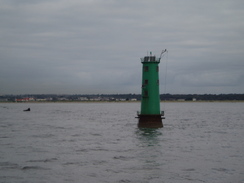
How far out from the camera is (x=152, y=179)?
765 inches

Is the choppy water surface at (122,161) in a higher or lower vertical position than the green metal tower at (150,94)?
lower

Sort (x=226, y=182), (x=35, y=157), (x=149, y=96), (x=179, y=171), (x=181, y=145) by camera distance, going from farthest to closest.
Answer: (x=149, y=96)
(x=181, y=145)
(x=35, y=157)
(x=179, y=171)
(x=226, y=182)

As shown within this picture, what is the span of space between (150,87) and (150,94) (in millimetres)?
663

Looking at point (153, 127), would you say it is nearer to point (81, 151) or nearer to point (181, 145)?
point (181, 145)

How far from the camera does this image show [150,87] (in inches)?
1463

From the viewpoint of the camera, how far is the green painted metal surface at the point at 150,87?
122ft

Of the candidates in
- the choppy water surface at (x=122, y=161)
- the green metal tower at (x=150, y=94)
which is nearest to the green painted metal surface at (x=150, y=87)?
Answer: the green metal tower at (x=150, y=94)

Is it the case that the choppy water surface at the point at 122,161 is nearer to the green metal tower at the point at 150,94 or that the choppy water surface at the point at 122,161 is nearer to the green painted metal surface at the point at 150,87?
the green metal tower at the point at 150,94

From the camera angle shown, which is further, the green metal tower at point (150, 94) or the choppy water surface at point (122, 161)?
the green metal tower at point (150, 94)

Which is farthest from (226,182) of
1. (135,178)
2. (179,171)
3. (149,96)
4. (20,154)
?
(149,96)

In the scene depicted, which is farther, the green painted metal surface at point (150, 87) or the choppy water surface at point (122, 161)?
the green painted metal surface at point (150, 87)

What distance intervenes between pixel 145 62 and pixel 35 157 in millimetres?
15831

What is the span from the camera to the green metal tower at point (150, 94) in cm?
3719

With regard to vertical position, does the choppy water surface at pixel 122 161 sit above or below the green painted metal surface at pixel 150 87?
below
